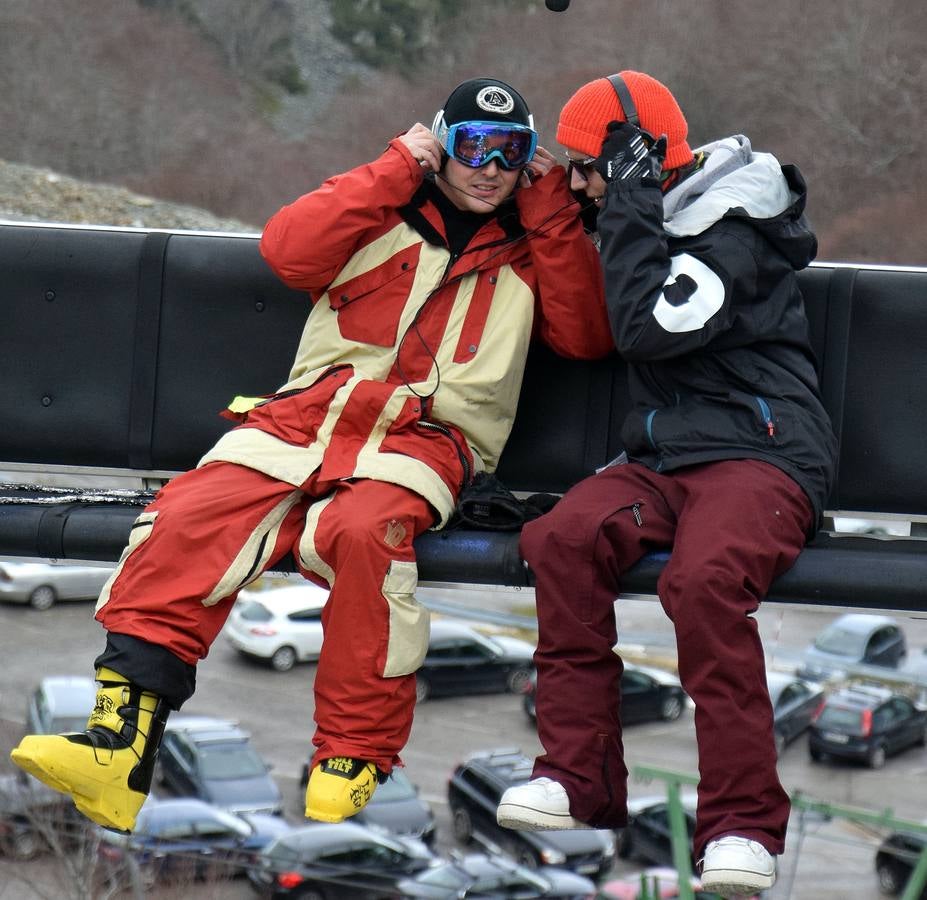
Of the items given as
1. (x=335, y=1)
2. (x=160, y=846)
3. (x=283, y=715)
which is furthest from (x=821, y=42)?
(x=160, y=846)

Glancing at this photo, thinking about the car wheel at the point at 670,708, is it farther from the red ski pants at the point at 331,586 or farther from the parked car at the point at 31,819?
the red ski pants at the point at 331,586

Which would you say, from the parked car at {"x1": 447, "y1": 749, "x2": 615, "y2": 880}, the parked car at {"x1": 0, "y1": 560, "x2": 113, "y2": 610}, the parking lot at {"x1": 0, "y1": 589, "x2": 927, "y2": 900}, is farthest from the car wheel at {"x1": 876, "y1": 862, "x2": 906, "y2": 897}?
the parked car at {"x1": 0, "y1": 560, "x2": 113, "y2": 610}

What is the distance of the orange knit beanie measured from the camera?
8.07 ft

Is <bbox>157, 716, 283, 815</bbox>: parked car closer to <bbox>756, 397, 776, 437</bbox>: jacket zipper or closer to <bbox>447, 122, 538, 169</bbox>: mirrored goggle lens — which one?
<bbox>447, 122, 538, 169</bbox>: mirrored goggle lens

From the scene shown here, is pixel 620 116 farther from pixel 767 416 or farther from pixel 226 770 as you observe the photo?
pixel 226 770

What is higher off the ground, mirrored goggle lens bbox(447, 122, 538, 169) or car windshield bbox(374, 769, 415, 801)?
mirrored goggle lens bbox(447, 122, 538, 169)

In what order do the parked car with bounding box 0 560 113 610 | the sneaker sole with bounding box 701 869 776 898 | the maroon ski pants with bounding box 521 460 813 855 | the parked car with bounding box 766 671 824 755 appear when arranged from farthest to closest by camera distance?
the parked car with bounding box 0 560 113 610
the parked car with bounding box 766 671 824 755
the maroon ski pants with bounding box 521 460 813 855
the sneaker sole with bounding box 701 869 776 898

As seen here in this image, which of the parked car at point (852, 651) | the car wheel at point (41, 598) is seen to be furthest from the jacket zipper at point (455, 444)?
the car wheel at point (41, 598)

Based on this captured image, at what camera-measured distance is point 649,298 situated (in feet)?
7.57

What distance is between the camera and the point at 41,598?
1811 cm

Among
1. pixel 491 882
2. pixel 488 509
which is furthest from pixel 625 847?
pixel 488 509

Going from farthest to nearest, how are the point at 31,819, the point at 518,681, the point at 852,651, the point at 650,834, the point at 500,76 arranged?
the point at 500,76
the point at 852,651
the point at 518,681
the point at 650,834
the point at 31,819

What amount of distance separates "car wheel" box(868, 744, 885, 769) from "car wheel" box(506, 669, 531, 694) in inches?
161

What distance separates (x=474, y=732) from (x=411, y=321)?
45.3 feet
